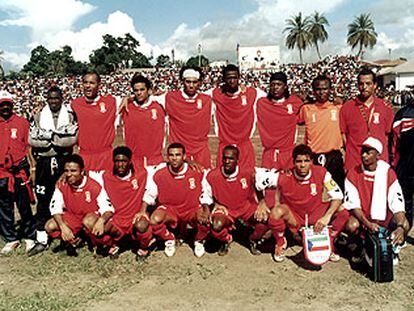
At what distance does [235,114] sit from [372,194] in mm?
2128

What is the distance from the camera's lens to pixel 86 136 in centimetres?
634

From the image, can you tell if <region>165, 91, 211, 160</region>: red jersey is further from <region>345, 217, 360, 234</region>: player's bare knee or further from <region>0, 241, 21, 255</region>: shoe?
<region>0, 241, 21, 255</region>: shoe

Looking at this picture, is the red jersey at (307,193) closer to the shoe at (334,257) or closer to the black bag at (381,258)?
the shoe at (334,257)

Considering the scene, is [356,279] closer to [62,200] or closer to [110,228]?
[110,228]

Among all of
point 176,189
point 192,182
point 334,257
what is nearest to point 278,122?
point 192,182

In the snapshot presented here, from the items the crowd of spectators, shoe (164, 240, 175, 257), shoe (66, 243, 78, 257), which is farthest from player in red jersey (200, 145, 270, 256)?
the crowd of spectators

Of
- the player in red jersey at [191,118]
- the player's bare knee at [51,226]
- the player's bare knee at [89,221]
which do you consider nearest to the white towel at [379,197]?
the player in red jersey at [191,118]

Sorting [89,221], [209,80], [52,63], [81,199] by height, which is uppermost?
[52,63]

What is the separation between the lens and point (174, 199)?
19.8ft

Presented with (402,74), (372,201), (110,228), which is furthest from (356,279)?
(402,74)

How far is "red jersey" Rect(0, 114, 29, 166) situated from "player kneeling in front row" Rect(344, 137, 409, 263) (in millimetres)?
4016

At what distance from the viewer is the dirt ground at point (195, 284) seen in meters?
4.63

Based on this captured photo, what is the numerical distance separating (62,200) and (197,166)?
1691 mm

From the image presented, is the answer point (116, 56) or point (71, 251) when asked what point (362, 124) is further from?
point (116, 56)
